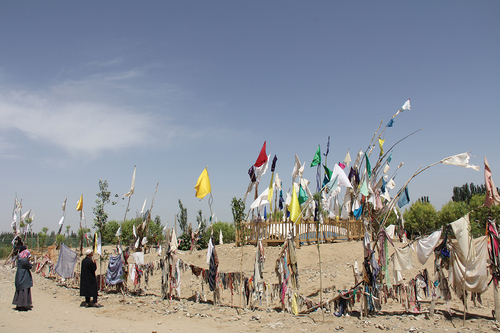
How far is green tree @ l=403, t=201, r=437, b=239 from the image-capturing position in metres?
35.8

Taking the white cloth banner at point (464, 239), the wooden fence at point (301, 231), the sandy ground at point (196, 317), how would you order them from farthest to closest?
the wooden fence at point (301, 231) → the sandy ground at point (196, 317) → the white cloth banner at point (464, 239)

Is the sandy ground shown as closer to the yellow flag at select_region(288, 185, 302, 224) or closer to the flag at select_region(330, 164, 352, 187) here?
the yellow flag at select_region(288, 185, 302, 224)

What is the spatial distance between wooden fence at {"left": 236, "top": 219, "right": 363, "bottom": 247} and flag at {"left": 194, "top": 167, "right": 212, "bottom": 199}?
705 centimetres

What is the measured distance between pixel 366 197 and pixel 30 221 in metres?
20.6

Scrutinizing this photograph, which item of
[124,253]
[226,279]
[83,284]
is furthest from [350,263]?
[83,284]

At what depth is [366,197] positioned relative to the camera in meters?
8.00

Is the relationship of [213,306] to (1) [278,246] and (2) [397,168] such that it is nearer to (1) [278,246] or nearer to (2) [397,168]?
(2) [397,168]

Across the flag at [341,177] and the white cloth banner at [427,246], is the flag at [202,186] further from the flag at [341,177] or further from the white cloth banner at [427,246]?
the white cloth banner at [427,246]

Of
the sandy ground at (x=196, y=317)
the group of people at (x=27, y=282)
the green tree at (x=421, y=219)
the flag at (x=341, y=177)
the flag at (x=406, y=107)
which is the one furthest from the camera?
the green tree at (x=421, y=219)

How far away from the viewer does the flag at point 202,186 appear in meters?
9.05

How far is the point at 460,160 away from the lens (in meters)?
7.26

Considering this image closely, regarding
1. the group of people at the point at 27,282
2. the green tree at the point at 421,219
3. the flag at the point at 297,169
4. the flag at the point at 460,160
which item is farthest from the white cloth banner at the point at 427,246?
the green tree at the point at 421,219

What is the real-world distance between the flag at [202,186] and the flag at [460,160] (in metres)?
5.73

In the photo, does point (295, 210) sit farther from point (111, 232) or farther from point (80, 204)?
point (111, 232)
